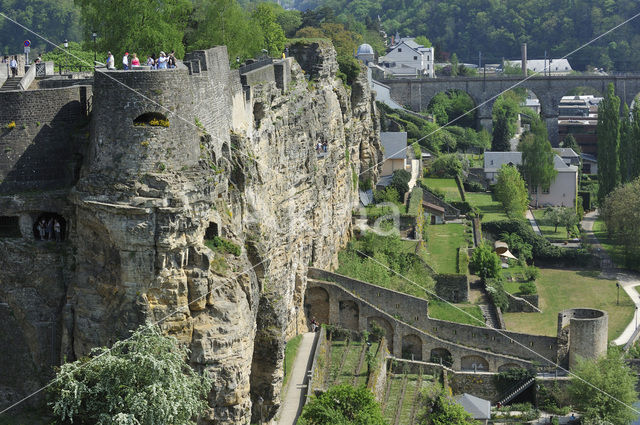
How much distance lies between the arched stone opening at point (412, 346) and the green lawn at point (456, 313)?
6.89 feet

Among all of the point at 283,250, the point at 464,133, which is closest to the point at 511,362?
the point at 283,250

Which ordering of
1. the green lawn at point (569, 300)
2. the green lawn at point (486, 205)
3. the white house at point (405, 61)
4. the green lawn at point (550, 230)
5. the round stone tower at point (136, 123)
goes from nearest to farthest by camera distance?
1. the round stone tower at point (136, 123)
2. the green lawn at point (569, 300)
3. the green lawn at point (550, 230)
4. the green lawn at point (486, 205)
5. the white house at point (405, 61)

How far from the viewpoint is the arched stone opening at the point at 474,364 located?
196ft

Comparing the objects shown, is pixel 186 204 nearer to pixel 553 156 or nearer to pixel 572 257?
pixel 572 257

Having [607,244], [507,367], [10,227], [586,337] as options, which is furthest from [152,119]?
[607,244]

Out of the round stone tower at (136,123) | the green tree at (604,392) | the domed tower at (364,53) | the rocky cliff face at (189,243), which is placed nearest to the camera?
the round stone tower at (136,123)

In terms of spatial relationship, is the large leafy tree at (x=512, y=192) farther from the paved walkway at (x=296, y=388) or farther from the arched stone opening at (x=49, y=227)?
the arched stone opening at (x=49, y=227)

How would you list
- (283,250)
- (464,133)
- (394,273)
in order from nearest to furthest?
(283,250) → (394,273) → (464,133)

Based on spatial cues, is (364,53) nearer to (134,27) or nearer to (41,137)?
(134,27)

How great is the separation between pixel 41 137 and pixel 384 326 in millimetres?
26568

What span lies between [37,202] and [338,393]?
48.4 feet

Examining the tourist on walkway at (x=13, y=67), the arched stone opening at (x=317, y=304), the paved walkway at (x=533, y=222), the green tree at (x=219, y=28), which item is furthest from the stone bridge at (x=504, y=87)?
the tourist on walkway at (x=13, y=67)

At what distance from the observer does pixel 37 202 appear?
37.3 metres

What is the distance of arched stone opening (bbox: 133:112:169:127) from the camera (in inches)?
1404
